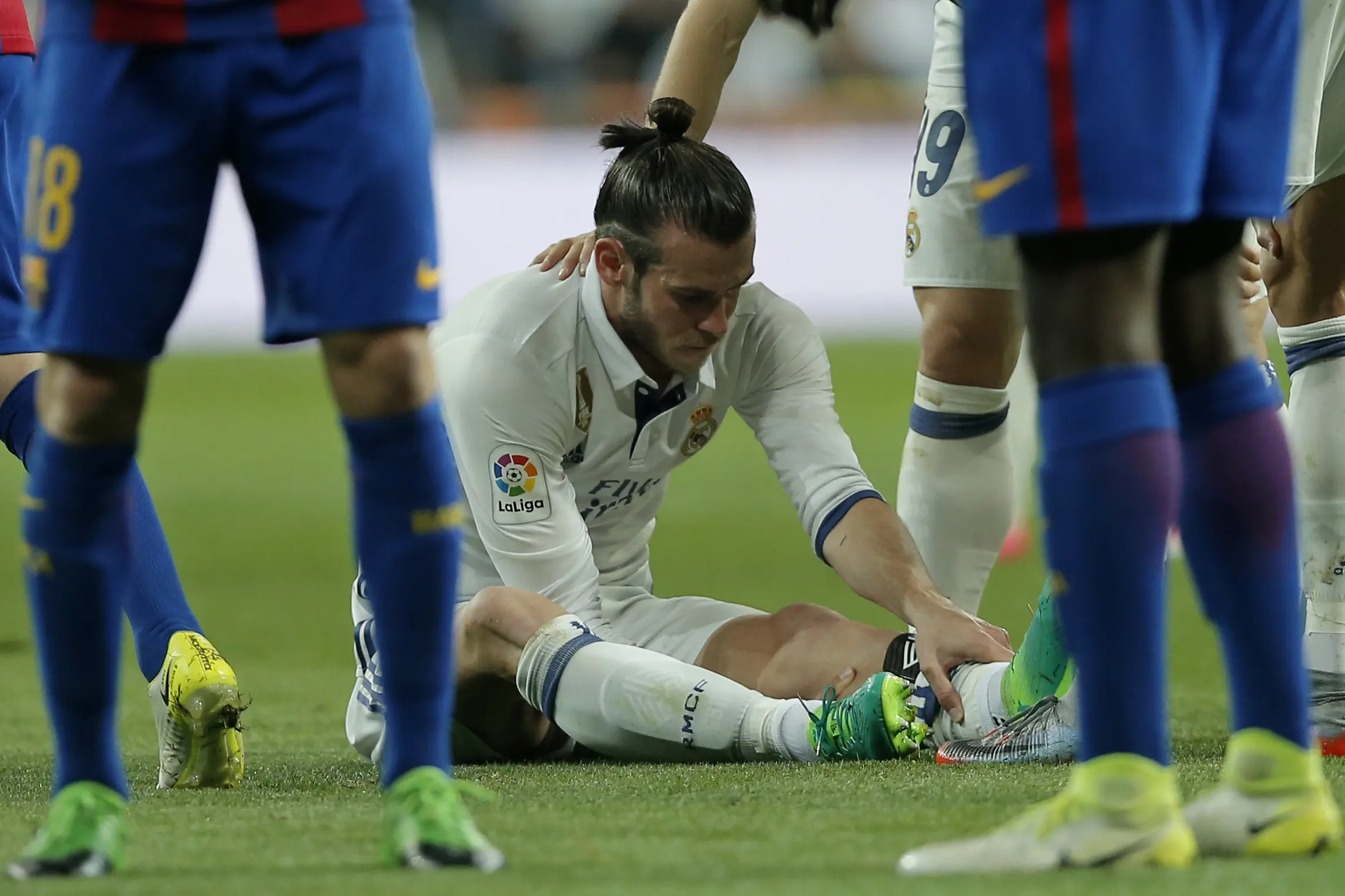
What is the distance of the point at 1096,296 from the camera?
1916 millimetres

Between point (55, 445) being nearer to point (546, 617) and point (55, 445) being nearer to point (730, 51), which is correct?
point (546, 617)

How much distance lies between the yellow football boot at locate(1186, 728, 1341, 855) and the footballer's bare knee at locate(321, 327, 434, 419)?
3.00ft

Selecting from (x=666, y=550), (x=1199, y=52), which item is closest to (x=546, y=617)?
(x=1199, y=52)

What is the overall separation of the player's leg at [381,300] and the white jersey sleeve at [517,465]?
1.02 meters

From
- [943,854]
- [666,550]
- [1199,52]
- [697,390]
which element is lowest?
[666,550]

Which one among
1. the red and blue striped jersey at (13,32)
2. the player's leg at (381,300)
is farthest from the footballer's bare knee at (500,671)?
the red and blue striped jersey at (13,32)

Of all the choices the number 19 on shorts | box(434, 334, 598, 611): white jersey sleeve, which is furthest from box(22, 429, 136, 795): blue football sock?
box(434, 334, 598, 611): white jersey sleeve

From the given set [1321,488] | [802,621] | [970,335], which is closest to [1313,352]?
[1321,488]

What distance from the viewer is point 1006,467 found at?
11.8 feet

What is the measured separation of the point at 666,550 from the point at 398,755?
4.50m

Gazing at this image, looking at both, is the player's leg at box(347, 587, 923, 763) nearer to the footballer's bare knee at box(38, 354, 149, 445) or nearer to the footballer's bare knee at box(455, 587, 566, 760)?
the footballer's bare knee at box(455, 587, 566, 760)

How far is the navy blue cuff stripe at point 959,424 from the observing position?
3.51 m

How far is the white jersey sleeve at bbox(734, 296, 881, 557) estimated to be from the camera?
3.35 metres

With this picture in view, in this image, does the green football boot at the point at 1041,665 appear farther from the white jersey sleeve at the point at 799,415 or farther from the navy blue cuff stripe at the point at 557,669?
the navy blue cuff stripe at the point at 557,669
